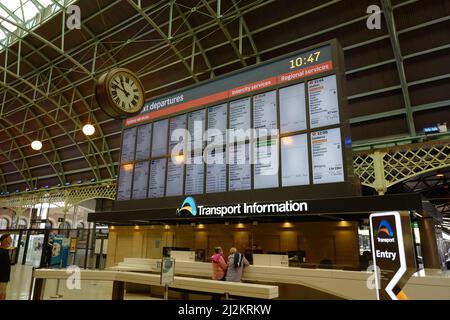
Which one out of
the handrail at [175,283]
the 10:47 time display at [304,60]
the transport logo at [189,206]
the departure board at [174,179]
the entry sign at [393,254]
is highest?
the 10:47 time display at [304,60]

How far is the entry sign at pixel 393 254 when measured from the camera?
8.29 feet

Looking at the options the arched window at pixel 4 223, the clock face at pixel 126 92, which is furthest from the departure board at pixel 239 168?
the arched window at pixel 4 223

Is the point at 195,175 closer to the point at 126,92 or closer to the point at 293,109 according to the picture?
the point at 126,92

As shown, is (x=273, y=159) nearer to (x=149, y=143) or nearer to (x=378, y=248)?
(x=149, y=143)

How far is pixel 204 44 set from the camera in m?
15.5

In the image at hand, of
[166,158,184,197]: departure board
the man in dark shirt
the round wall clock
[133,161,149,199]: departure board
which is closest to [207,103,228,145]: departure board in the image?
[166,158,184,197]: departure board

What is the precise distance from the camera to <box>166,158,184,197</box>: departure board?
996 centimetres

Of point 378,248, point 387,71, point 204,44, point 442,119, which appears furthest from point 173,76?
point 378,248

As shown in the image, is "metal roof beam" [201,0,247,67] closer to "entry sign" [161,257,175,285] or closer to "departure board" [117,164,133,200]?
"departure board" [117,164,133,200]

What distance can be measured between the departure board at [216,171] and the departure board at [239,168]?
8.9 inches

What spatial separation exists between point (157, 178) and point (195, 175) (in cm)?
159

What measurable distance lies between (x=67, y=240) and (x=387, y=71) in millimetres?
14215

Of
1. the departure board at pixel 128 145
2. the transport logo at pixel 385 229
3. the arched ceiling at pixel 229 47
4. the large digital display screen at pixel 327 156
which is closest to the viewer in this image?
the transport logo at pixel 385 229

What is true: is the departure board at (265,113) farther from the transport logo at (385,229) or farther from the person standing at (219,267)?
the transport logo at (385,229)
